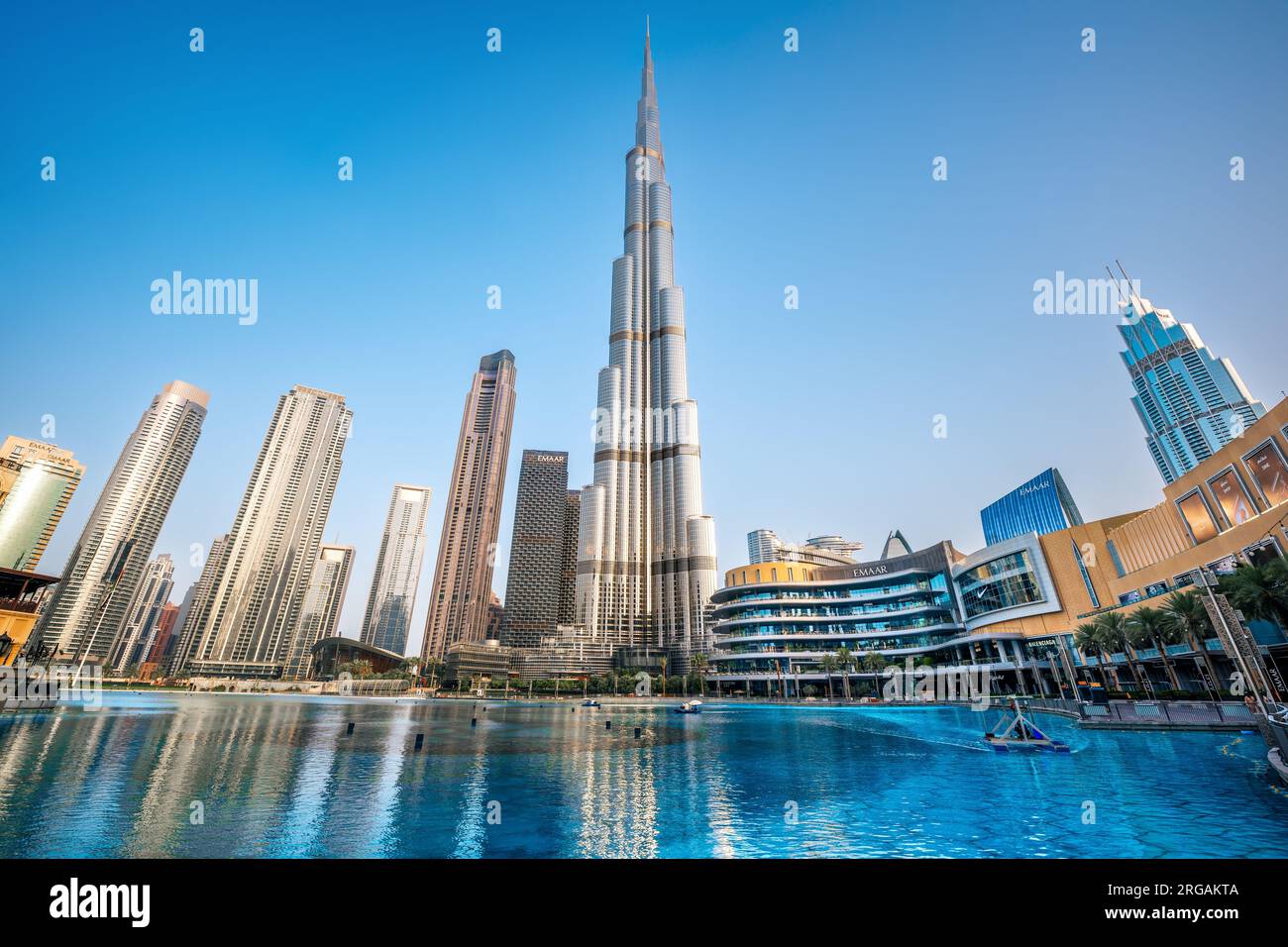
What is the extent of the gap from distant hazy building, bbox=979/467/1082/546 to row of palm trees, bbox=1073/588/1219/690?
3215 inches

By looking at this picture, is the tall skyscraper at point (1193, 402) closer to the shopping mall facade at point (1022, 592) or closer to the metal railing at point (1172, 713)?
the shopping mall facade at point (1022, 592)

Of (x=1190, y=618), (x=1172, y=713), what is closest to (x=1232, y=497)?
(x=1190, y=618)

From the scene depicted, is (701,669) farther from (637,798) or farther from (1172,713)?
(637,798)

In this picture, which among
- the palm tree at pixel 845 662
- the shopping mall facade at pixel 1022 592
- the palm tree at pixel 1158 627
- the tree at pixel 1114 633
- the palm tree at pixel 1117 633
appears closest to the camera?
the shopping mall facade at pixel 1022 592

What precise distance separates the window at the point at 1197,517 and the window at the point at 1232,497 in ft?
8.23

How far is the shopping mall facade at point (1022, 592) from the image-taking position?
48.6 metres

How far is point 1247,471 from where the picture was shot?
48125mm

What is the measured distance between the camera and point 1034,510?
14600cm

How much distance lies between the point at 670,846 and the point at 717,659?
127 metres

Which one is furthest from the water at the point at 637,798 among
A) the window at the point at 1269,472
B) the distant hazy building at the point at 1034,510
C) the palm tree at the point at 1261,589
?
the distant hazy building at the point at 1034,510
